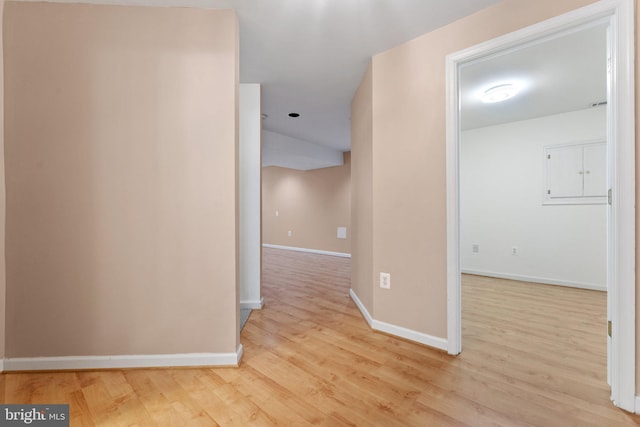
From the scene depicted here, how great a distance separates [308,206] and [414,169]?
4.95 metres

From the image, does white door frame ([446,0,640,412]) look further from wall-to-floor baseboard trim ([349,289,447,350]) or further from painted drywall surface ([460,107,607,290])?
painted drywall surface ([460,107,607,290])

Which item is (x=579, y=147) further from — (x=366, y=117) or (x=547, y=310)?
(x=366, y=117)

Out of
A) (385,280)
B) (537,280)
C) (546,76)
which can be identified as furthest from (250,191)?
(537,280)

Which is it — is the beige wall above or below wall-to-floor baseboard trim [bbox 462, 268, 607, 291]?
above

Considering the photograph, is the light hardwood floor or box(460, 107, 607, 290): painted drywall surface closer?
the light hardwood floor

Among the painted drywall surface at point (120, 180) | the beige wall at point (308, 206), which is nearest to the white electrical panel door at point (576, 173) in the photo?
the beige wall at point (308, 206)

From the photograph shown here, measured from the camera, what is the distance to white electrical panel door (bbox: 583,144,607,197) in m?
3.27

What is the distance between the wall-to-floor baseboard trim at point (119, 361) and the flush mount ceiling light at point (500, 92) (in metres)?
3.39

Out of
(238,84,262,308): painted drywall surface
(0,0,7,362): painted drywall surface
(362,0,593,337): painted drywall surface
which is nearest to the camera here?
(0,0,7,362): painted drywall surface

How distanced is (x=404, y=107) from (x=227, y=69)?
50.3 inches

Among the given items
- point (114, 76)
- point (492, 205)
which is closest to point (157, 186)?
point (114, 76)

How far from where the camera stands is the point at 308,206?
682 centimetres

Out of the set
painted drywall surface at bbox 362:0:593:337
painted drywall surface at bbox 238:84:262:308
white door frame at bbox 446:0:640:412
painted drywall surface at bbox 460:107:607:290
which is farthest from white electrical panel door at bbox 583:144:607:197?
painted drywall surface at bbox 238:84:262:308

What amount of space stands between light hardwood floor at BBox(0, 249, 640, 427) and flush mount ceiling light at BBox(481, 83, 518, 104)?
2.26 meters
